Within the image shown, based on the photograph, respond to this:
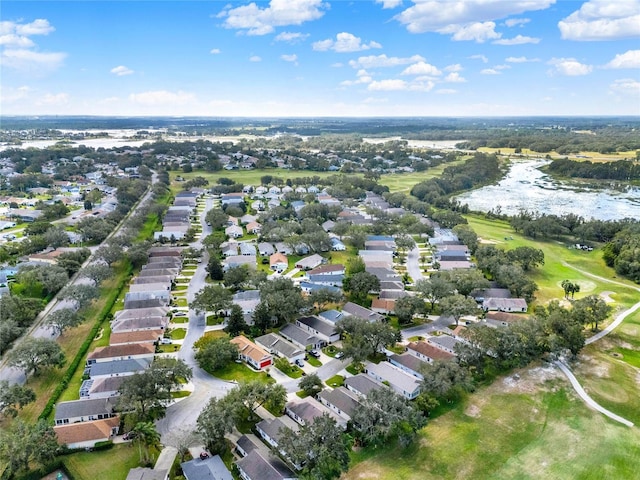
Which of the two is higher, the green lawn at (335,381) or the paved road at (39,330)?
the paved road at (39,330)

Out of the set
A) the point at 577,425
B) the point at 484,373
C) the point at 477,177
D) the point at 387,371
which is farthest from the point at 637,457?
the point at 477,177

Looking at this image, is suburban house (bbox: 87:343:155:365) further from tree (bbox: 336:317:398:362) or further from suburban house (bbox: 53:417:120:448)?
tree (bbox: 336:317:398:362)

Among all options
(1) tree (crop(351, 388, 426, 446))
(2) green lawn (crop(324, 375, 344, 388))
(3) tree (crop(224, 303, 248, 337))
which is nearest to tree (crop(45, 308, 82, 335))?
(3) tree (crop(224, 303, 248, 337))

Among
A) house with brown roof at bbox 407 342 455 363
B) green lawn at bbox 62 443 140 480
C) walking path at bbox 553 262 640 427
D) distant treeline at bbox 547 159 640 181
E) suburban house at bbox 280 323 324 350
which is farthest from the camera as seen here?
distant treeline at bbox 547 159 640 181

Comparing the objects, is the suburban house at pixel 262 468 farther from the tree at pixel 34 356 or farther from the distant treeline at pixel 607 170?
the distant treeline at pixel 607 170

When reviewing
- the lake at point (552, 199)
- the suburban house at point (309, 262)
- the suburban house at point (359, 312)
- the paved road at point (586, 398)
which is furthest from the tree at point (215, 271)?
the lake at point (552, 199)

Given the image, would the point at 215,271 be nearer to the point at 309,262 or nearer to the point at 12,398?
the point at 309,262
